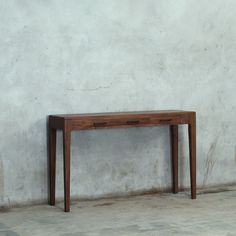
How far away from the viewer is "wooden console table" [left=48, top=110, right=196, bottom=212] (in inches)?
204

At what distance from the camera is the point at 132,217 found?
200 inches

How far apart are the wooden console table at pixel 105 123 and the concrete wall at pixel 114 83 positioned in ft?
0.37

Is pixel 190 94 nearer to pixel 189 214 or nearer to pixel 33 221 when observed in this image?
pixel 189 214

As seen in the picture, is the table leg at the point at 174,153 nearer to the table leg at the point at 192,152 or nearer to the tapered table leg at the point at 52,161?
the table leg at the point at 192,152

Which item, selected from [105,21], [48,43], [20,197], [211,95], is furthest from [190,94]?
[20,197]

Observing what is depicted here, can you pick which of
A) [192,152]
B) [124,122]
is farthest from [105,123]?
[192,152]

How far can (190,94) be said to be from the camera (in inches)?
244

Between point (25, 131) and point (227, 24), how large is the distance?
243cm

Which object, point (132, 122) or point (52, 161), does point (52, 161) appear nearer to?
point (52, 161)

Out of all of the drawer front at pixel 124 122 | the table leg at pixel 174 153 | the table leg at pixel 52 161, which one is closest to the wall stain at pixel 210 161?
the table leg at pixel 174 153

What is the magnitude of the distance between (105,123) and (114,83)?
0.65m

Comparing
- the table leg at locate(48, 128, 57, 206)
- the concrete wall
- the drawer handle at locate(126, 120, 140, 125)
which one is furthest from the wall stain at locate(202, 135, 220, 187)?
the table leg at locate(48, 128, 57, 206)

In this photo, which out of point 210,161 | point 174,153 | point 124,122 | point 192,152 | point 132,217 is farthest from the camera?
point 210,161

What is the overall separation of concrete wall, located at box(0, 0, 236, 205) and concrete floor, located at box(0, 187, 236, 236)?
281 mm
